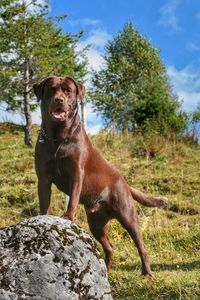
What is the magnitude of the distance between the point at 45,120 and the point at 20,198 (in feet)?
22.3

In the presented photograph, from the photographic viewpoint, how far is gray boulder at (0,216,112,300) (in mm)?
4195

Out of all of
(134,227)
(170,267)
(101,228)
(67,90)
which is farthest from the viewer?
(170,267)

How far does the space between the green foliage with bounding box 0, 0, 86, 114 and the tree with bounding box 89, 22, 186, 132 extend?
7841 millimetres

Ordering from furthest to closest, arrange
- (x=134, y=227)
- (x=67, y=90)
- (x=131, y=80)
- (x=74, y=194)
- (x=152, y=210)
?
(x=131, y=80), (x=152, y=210), (x=134, y=227), (x=67, y=90), (x=74, y=194)

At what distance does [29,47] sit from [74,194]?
18.2 meters

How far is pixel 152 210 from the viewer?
11.4 meters

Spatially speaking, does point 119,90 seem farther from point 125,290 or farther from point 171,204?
point 125,290

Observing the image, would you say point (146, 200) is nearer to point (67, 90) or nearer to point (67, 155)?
point (67, 155)

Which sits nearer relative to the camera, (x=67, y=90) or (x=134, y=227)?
(x=67, y=90)

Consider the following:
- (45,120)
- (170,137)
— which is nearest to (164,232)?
(45,120)

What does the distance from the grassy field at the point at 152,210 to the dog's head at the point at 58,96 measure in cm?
200

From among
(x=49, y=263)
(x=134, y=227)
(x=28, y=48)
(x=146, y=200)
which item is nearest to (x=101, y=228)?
(x=134, y=227)

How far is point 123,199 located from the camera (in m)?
6.54

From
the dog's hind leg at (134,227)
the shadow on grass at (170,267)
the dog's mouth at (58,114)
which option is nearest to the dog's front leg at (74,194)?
the dog's mouth at (58,114)
